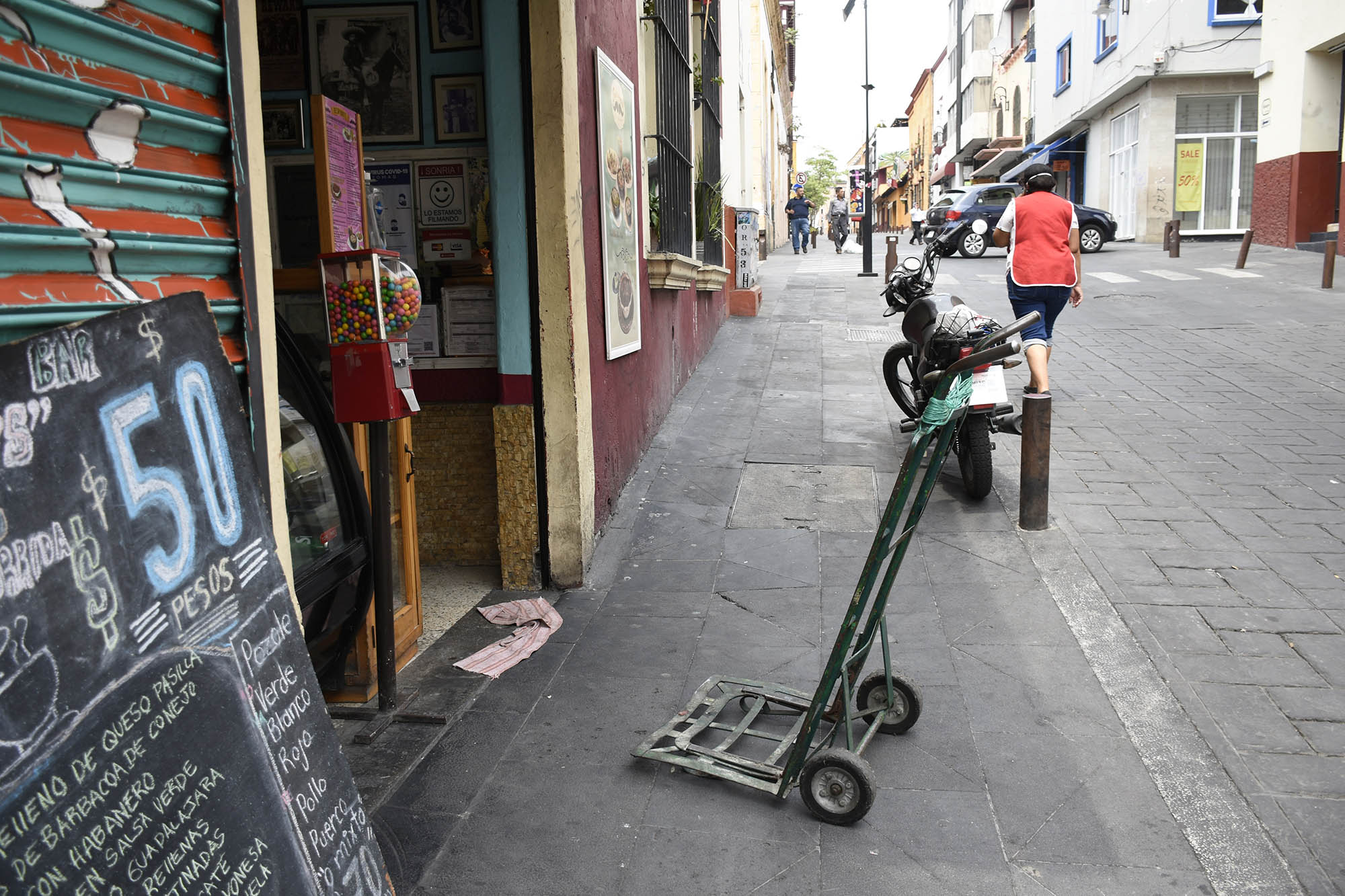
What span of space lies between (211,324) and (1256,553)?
473cm

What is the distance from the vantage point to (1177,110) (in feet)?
81.8

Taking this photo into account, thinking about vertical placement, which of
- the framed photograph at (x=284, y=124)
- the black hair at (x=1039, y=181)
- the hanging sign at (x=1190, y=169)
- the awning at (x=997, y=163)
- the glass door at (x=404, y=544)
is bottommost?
the glass door at (x=404, y=544)

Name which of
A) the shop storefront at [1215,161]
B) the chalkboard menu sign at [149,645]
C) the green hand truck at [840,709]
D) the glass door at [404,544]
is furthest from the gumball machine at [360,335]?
the shop storefront at [1215,161]

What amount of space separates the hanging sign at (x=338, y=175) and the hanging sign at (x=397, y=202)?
128cm

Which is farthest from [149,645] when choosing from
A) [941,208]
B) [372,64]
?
[941,208]

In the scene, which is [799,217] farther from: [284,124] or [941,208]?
[284,124]

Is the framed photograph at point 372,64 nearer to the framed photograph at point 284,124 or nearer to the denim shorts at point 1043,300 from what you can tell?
the framed photograph at point 284,124

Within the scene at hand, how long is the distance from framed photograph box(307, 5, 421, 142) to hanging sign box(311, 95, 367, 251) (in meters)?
1.33

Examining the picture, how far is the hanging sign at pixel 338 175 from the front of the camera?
3.46m

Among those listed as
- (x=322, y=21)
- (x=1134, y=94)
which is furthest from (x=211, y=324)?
(x=1134, y=94)

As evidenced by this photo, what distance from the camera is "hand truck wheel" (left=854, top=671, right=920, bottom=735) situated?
137 inches

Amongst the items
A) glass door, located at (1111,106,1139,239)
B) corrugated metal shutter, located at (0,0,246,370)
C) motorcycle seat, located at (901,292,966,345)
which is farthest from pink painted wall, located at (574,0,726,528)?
glass door, located at (1111,106,1139,239)

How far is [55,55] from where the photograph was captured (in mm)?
1876

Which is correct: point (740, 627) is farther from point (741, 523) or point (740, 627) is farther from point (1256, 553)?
point (1256, 553)
